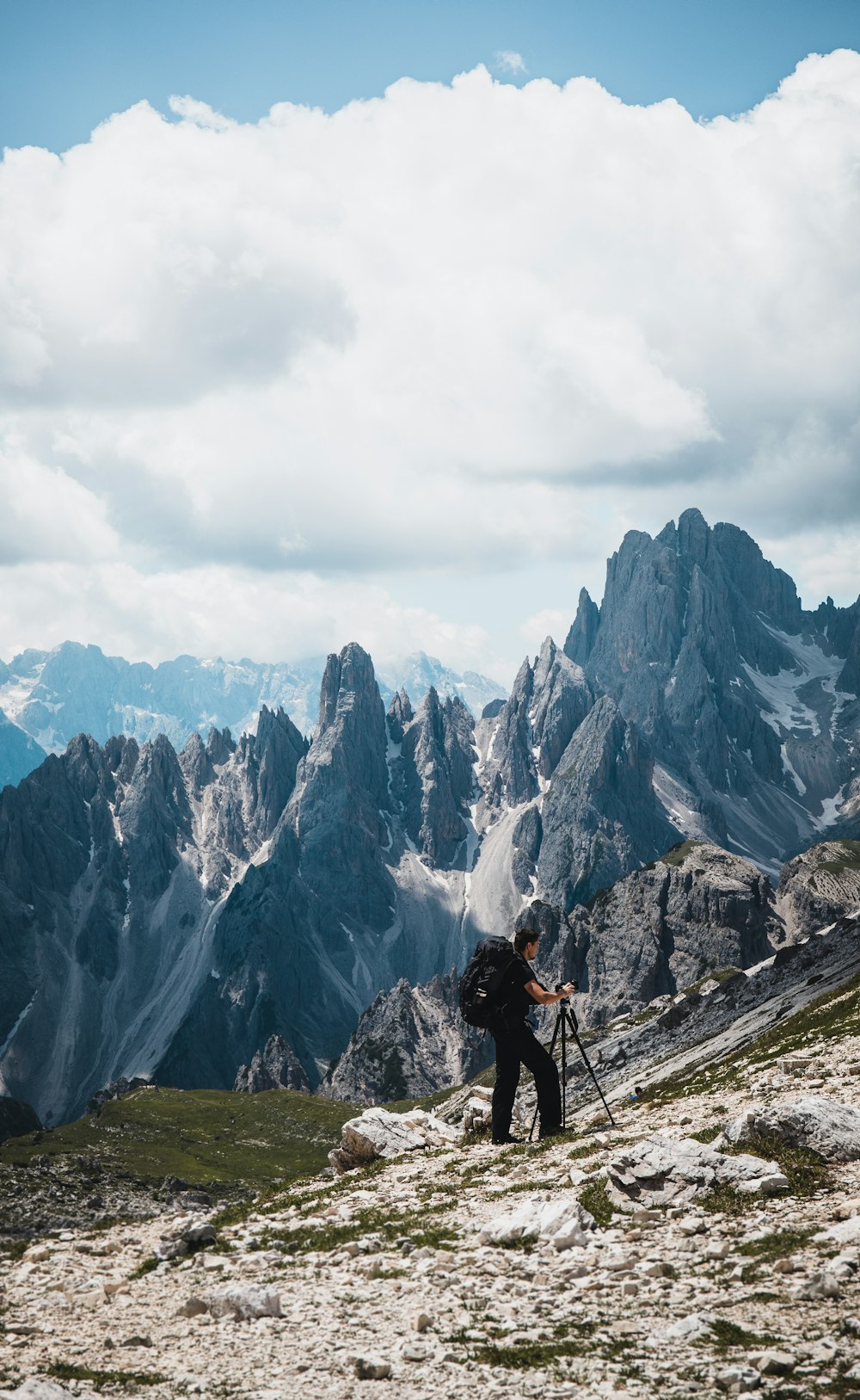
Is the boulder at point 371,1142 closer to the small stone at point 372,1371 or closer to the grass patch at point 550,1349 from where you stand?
the grass patch at point 550,1349

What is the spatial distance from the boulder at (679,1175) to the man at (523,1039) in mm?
5061

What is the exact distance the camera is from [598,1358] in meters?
13.7

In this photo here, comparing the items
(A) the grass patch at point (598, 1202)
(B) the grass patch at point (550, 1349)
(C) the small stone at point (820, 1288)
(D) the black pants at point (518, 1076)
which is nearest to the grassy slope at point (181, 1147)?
(D) the black pants at point (518, 1076)

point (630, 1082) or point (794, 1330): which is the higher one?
point (794, 1330)

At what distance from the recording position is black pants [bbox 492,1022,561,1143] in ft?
85.3

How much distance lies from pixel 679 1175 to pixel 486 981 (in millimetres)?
7424

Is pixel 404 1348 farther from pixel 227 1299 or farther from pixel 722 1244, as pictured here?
pixel 722 1244

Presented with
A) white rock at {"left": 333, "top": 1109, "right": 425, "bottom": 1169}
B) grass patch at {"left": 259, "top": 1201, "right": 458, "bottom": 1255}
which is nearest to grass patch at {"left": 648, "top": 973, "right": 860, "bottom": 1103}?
white rock at {"left": 333, "top": 1109, "right": 425, "bottom": 1169}

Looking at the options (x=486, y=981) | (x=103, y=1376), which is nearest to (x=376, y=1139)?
(x=486, y=981)

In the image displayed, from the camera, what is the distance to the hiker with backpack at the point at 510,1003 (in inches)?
1019

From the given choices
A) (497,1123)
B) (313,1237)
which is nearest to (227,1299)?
(313,1237)

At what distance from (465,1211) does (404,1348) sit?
7.02 meters

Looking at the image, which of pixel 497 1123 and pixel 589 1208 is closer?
pixel 589 1208

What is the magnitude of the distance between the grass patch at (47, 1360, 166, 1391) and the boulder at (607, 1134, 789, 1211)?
8693 mm
